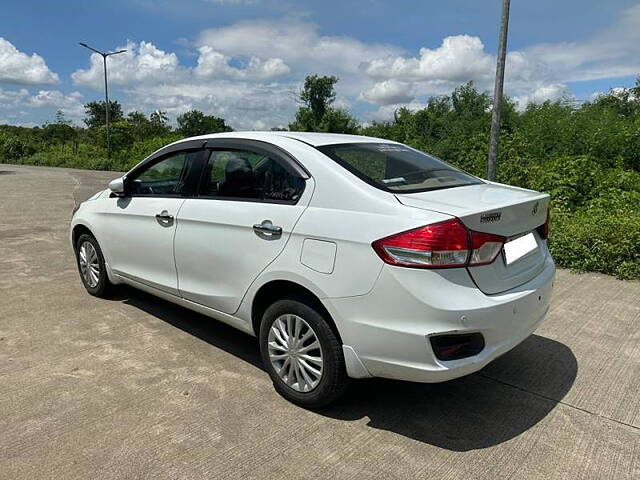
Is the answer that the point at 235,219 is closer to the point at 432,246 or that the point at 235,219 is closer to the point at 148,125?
the point at 432,246

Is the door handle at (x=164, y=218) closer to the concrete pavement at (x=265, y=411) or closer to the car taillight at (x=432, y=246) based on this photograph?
the concrete pavement at (x=265, y=411)

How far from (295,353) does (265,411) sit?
0.39 m

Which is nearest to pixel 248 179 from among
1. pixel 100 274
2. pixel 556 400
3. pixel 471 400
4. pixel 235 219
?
pixel 235 219

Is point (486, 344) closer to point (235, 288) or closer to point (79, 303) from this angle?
point (235, 288)

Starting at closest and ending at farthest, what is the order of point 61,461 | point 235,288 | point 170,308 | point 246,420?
point 61,461
point 246,420
point 235,288
point 170,308

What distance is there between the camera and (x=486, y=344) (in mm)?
2600

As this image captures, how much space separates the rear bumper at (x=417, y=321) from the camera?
2467 mm

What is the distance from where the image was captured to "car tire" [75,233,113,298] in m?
4.82

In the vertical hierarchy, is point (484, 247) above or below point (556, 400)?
above

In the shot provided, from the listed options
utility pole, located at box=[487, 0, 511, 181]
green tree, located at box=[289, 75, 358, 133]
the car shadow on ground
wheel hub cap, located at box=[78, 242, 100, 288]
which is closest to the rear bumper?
the car shadow on ground

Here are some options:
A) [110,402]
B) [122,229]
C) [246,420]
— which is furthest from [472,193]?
[122,229]

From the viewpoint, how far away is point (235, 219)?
327cm

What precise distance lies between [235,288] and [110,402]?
3.30 ft

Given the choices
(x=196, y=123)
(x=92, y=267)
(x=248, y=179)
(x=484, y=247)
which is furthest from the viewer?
(x=196, y=123)
